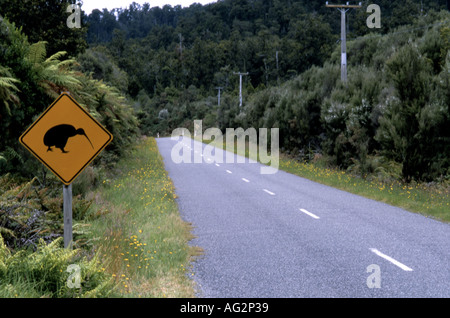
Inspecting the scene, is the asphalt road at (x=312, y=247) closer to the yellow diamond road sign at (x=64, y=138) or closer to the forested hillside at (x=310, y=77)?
the yellow diamond road sign at (x=64, y=138)

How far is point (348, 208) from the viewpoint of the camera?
38.2 feet


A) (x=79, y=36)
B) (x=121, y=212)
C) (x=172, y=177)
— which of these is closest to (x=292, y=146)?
(x=172, y=177)

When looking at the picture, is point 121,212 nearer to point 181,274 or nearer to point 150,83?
point 181,274

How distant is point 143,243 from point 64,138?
9.91 ft

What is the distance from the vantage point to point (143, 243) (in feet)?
25.0

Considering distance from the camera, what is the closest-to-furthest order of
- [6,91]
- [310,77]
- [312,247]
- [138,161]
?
1. [312,247]
2. [6,91]
3. [138,161]
4. [310,77]

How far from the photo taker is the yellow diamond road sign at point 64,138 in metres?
5.11

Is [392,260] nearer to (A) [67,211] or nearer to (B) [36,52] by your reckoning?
(A) [67,211]

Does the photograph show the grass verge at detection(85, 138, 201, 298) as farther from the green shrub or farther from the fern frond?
the fern frond

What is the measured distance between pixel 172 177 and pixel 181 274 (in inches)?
518

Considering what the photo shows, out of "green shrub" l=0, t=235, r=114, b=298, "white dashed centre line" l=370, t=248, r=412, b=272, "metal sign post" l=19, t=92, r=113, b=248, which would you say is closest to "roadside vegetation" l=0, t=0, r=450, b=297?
"green shrub" l=0, t=235, r=114, b=298

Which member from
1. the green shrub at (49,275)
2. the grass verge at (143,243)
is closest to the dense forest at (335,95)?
the grass verge at (143,243)

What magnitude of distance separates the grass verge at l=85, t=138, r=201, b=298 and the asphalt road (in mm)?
316

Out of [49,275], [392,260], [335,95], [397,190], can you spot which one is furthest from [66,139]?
[335,95]
